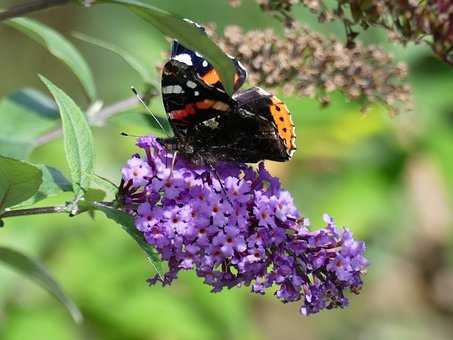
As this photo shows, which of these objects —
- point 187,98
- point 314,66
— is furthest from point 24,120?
point 314,66

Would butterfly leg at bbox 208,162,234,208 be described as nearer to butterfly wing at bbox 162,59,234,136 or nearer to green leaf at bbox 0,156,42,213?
butterfly wing at bbox 162,59,234,136

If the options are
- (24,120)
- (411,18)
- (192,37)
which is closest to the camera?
(192,37)

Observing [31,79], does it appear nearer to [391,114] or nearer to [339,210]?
[339,210]

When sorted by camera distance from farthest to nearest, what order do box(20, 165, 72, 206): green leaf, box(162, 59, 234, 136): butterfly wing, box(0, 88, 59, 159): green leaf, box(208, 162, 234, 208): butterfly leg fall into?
box(0, 88, 59, 159): green leaf → box(162, 59, 234, 136): butterfly wing → box(20, 165, 72, 206): green leaf → box(208, 162, 234, 208): butterfly leg

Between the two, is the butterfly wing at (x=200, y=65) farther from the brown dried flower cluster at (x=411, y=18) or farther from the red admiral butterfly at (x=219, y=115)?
the brown dried flower cluster at (x=411, y=18)

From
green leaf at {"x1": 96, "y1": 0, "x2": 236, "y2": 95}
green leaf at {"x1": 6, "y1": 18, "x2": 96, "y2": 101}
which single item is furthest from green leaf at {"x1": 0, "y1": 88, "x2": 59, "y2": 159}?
green leaf at {"x1": 96, "y1": 0, "x2": 236, "y2": 95}

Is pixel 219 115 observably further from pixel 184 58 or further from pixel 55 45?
pixel 55 45
